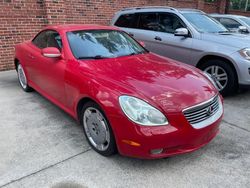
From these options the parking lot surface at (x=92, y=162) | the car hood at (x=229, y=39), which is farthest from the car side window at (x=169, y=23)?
the parking lot surface at (x=92, y=162)

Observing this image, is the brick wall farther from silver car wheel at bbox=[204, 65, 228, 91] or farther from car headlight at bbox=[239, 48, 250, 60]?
car headlight at bbox=[239, 48, 250, 60]

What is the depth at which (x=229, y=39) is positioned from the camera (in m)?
4.72

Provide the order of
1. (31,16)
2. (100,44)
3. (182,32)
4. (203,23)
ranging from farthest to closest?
(31,16), (203,23), (182,32), (100,44)

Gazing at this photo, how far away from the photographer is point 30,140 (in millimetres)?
3246

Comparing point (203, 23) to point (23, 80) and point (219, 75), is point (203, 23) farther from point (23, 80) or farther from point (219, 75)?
point (23, 80)

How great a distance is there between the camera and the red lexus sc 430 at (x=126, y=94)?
2.39 meters

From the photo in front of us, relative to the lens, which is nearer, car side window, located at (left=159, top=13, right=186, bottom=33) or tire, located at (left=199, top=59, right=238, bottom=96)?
tire, located at (left=199, top=59, right=238, bottom=96)

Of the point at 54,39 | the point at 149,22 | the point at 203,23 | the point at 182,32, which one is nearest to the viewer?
the point at 54,39

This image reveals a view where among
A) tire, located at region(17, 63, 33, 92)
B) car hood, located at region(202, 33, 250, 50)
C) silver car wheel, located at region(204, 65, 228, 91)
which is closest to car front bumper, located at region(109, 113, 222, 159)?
silver car wheel, located at region(204, 65, 228, 91)

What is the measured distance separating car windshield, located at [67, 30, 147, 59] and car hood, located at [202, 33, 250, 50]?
1.68 metres

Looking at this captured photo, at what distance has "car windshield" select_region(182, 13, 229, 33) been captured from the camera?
5289 mm

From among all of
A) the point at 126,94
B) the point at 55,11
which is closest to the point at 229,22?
the point at 55,11

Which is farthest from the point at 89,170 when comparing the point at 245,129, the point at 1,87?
the point at 1,87

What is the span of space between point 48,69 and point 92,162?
1.71 metres
